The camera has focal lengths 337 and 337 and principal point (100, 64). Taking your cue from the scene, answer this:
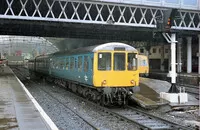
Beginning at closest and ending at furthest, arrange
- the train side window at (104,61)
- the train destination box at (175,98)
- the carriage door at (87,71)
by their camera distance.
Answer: the train side window at (104,61) → the carriage door at (87,71) → the train destination box at (175,98)

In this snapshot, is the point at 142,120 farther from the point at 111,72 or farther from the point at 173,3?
the point at 173,3

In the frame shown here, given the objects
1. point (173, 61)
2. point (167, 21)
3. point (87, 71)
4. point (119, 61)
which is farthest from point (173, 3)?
point (87, 71)

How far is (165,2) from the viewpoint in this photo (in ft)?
104

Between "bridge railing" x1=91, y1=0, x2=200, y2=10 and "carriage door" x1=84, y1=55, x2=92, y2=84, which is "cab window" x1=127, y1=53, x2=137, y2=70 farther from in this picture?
"bridge railing" x1=91, y1=0, x2=200, y2=10

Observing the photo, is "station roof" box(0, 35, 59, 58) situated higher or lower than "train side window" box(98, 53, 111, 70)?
higher

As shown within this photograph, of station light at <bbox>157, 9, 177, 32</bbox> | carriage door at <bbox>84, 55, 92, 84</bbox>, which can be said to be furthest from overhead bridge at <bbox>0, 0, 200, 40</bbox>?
carriage door at <bbox>84, 55, 92, 84</bbox>

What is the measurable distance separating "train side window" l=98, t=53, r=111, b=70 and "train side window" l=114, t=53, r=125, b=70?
330 mm

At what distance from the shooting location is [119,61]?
1600 cm

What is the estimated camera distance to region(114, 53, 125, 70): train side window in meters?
15.9

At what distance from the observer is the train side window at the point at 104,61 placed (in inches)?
617

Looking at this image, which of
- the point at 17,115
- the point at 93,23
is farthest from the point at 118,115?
the point at 93,23

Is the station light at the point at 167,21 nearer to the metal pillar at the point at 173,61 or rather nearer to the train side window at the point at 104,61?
the metal pillar at the point at 173,61

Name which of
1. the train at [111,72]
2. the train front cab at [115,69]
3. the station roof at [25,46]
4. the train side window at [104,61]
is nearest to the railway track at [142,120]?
the train at [111,72]

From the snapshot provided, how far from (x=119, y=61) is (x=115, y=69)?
1.53 feet
